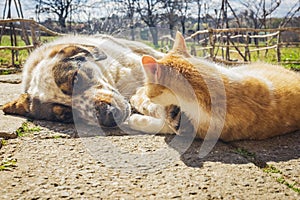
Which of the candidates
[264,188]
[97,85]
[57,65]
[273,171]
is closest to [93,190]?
[264,188]

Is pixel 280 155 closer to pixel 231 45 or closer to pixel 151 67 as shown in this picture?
pixel 151 67

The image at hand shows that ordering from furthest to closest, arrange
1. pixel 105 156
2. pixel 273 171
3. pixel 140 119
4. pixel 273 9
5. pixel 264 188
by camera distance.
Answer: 1. pixel 273 9
2. pixel 140 119
3. pixel 105 156
4. pixel 273 171
5. pixel 264 188

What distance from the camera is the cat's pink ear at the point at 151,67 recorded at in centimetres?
226

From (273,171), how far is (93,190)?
992mm

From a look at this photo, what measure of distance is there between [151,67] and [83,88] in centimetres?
98

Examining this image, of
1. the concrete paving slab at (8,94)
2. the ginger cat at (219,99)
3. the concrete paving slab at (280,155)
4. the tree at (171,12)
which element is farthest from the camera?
the tree at (171,12)

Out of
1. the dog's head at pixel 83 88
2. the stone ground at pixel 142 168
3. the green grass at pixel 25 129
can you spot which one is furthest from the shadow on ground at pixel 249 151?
the green grass at pixel 25 129

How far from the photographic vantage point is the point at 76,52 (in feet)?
10.9

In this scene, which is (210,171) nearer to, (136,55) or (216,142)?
(216,142)

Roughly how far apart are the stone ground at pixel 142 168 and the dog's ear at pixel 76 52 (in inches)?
35.6

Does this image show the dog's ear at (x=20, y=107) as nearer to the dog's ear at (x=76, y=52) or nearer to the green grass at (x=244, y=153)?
the dog's ear at (x=76, y=52)

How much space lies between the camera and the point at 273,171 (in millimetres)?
1843

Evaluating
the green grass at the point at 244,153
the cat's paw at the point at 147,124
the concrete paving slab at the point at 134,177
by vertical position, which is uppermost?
the cat's paw at the point at 147,124

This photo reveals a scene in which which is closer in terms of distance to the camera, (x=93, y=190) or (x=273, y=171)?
(x=93, y=190)
